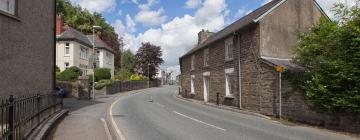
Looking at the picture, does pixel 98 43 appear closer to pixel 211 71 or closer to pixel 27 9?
pixel 211 71

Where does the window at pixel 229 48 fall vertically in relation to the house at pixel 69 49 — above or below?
below

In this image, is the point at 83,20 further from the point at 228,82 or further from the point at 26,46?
the point at 26,46

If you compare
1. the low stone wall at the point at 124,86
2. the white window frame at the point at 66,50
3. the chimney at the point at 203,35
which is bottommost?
the low stone wall at the point at 124,86

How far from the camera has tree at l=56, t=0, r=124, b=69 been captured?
6167 centimetres

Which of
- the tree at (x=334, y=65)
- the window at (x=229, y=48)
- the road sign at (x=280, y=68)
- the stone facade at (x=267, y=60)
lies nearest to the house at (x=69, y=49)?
the window at (x=229, y=48)

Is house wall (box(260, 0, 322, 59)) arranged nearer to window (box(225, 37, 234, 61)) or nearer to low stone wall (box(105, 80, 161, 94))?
window (box(225, 37, 234, 61))

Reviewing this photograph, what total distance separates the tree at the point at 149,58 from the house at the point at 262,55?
5207 centimetres

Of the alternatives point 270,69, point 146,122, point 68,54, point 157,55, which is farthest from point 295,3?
point 157,55

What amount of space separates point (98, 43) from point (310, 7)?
4143cm

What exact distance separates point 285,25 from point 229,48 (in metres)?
4.81

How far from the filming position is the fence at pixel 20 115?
5.83m

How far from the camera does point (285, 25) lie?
2036 centimetres

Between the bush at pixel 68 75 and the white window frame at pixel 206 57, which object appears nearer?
the white window frame at pixel 206 57

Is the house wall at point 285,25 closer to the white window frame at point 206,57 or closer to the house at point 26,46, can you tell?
the white window frame at point 206,57
